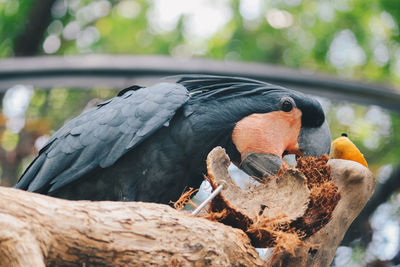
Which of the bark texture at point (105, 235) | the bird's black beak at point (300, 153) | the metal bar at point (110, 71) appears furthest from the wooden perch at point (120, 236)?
the metal bar at point (110, 71)

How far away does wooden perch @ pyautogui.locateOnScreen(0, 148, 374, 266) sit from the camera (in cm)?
159

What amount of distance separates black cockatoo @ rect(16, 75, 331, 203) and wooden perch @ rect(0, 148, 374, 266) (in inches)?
23.3

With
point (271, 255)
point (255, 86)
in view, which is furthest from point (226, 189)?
point (255, 86)

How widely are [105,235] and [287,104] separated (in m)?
1.33

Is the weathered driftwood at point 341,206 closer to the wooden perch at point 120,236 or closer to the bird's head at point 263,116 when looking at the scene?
the wooden perch at point 120,236

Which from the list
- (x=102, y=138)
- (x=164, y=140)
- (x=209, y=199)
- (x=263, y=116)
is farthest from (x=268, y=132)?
(x=102, y=138)

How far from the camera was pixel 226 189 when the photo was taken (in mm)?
2135

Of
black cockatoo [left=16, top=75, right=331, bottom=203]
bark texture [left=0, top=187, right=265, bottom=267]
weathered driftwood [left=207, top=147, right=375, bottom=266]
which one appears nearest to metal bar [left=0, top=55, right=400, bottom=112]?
black cockatoo [left=16, top=75, right=331, bottom=203]

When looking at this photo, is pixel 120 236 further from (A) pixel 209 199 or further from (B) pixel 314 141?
(B) pixel 314 141

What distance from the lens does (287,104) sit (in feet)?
8.89

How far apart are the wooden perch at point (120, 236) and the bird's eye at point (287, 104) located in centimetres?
63

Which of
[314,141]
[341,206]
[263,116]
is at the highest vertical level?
[263,116]

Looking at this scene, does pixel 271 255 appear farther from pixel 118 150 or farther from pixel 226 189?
pixel 118 150

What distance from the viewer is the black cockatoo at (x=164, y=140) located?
2.62 m
